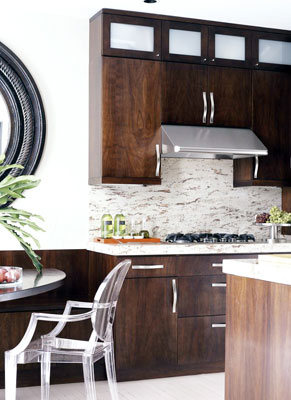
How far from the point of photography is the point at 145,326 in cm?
444

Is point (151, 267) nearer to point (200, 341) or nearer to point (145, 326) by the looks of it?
point (145, 326)

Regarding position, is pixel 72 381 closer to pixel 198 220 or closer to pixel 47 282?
pixel 47 282

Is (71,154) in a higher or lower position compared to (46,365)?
higher

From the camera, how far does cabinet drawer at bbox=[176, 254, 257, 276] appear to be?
14.9 ft

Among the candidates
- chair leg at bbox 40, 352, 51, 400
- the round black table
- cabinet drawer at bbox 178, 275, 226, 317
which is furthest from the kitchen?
chair leg at bbox 40, 352, 51, 400

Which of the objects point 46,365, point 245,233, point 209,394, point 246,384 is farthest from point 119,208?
point 246,384

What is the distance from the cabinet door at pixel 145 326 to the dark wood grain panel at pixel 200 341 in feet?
0.19

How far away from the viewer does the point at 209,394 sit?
162 inches

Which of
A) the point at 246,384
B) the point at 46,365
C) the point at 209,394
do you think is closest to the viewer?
the point at 246,384

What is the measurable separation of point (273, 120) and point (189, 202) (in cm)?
93

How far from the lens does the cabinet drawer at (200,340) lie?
14.9ft

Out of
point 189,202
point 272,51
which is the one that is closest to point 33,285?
point 189,202

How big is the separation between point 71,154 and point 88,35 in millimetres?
915

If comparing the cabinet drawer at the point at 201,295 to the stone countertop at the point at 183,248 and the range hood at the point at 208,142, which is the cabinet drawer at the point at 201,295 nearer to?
the stone countertop at the point at 183,248
